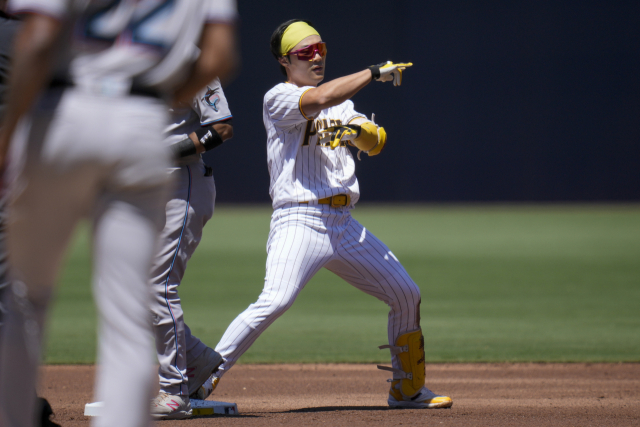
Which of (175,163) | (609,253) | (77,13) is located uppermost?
(77,13)

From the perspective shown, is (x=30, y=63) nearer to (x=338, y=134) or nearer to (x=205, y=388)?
(x=338, y=134)

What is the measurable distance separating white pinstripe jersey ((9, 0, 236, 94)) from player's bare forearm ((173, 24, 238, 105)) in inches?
3.8

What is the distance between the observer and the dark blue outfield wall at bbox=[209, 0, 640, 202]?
21219mm

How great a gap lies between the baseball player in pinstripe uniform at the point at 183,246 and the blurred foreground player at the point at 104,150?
156cm

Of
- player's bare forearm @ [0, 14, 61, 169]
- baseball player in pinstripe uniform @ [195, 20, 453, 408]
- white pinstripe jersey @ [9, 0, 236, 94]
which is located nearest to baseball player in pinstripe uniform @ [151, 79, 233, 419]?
baseball player in pinstripe uniform @ [195, 20, 453, 408]

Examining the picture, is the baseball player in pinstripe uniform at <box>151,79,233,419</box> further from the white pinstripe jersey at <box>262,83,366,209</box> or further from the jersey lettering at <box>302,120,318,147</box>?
the jersey lettering at <box>302,120,318,147</box>

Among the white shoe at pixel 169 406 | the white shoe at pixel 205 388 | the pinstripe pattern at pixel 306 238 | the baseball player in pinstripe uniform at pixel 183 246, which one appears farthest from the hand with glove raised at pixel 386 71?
the white shoe at pixel 169 406

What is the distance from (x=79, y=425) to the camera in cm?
328

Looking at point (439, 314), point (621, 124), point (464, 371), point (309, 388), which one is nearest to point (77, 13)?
point (309, 388)

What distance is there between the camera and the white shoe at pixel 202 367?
348 centimetres

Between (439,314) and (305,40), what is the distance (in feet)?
12.5

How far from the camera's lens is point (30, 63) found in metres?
1.60

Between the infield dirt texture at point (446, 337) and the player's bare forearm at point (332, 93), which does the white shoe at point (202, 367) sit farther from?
the player's bare forearm at point (332, 93)

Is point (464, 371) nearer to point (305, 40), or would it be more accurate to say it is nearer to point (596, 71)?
point (305, 40)
